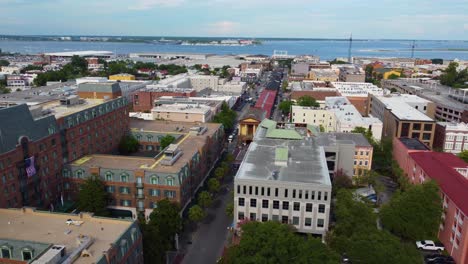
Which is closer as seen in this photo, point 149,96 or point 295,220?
point 295,220

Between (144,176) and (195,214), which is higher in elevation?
(144,176)

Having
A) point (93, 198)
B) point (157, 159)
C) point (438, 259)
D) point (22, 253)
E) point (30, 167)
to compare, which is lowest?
point (438, 259)

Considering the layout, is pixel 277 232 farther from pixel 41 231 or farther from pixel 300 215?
pixel 41 231

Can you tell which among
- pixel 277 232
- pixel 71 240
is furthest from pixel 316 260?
pixel 71 240

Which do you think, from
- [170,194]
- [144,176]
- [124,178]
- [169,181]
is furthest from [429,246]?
[124,178]

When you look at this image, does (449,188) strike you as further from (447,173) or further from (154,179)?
(154,179)

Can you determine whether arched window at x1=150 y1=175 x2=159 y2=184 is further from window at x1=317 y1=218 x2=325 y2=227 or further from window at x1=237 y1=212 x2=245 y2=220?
window at x1=317 y1=218 x2=325 y2=227

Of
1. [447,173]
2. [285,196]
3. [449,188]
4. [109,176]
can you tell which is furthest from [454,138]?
[109,176]

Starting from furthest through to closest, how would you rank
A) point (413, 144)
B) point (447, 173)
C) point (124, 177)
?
1. point (413, 144)
2. point (447, 173)
3. point (124, 177)

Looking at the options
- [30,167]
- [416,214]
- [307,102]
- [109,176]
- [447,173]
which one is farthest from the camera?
[307,102]
